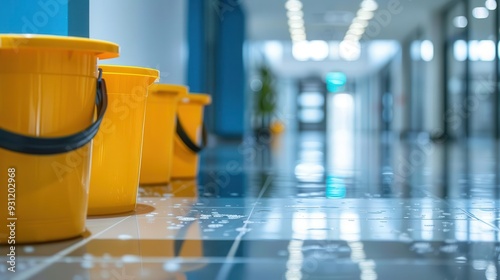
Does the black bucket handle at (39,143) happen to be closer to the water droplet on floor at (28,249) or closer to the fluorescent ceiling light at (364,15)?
the water droplet on floor at (28,249)

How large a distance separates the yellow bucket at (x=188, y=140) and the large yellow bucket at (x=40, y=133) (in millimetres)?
2316

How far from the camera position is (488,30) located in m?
12.6

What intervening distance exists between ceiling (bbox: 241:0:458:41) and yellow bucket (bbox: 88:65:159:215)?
35.3 feet

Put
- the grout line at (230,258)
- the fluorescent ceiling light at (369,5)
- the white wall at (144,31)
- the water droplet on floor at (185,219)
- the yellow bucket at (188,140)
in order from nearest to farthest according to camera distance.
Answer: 1. the grout line at (230,258)
2. the water droplet on floor at (185,219)
3. the white wall at (144,31)
4. the yellow bucket at (188,140)
5. the fluorescent ceiling light at (369,5)

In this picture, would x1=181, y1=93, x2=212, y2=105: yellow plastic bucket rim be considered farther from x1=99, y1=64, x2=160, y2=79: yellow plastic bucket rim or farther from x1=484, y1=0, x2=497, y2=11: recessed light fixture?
x1=484, y1=0, x2=497, y2=11: recessed light fixture

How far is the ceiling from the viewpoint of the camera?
13688 millimetres

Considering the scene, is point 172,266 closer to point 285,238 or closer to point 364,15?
point 285,238

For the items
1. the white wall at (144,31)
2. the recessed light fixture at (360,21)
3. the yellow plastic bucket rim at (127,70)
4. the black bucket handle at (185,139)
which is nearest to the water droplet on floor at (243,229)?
the yellow plastic bucket rim at (127,70)

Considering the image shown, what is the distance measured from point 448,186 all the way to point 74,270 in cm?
Answer: 289

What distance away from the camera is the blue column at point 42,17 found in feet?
8.95

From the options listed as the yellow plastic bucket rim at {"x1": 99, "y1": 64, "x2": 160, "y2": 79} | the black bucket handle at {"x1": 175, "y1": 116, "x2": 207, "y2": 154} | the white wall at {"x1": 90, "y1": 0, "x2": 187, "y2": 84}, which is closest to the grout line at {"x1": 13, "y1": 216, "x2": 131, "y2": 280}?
the yellow plastic bucket rim at {"x1": 99, "y1": 64, "x2": 160, "y2": 79}

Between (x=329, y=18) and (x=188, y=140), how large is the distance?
456 inches

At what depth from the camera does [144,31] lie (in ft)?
16.3

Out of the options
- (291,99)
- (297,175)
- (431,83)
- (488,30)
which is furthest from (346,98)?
(297,175)
